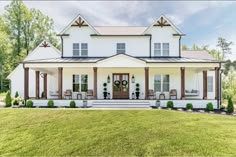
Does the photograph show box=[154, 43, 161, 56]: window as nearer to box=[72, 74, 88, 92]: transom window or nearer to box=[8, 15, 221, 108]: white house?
box=[8, 15, 221, 108]: white house

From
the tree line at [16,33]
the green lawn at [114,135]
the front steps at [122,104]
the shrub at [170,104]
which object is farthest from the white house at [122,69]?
the tree line at [16,33]

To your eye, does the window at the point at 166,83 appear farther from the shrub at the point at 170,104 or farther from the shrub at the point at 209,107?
the shrub at the point at 209,107

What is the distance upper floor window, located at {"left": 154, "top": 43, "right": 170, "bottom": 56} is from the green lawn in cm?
1082

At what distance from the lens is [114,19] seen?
89.4ft

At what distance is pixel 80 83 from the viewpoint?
69.1 ft

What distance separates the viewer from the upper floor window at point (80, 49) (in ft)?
70.3

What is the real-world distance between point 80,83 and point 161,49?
28.8ft

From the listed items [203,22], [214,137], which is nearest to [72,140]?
[214,137]

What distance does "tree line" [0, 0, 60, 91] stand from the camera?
41.4 meters

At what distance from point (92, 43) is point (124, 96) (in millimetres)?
6251

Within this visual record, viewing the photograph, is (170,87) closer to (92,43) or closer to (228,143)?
(92,43)

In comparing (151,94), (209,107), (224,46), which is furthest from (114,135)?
(224,46)

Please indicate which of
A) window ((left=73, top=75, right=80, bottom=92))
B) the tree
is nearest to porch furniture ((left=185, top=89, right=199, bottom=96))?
window ((left=73, top=75, right=80, bottom=92))

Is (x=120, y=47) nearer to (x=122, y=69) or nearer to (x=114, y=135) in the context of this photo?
(x=122, y=69)
